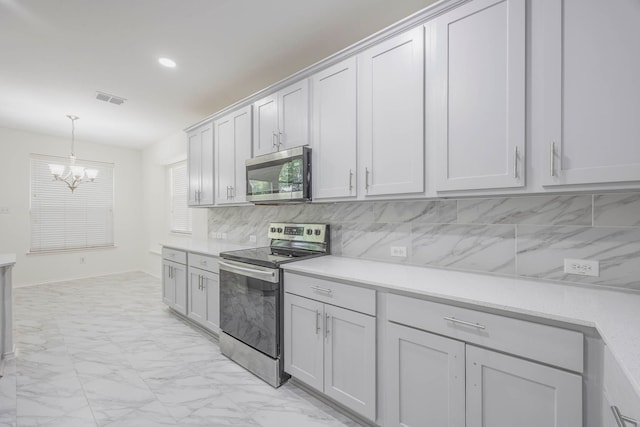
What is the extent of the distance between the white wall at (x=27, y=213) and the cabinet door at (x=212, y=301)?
420 cm

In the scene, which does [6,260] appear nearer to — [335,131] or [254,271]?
[254,271]

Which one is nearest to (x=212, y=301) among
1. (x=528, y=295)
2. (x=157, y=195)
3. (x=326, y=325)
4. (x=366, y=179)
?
(x=326, y=325)

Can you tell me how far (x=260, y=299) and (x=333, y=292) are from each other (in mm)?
670

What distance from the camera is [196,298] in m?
3.06

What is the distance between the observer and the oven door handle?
2.06 meters

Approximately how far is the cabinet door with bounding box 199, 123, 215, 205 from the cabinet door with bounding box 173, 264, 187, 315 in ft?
2.77

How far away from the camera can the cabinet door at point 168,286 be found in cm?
345

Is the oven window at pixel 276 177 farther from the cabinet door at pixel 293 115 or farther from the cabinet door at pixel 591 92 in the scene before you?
the cabinet door at pixel 591 92

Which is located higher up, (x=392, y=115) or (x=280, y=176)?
(x=392, y=115)

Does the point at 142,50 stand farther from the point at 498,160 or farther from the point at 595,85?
the point at 595,85

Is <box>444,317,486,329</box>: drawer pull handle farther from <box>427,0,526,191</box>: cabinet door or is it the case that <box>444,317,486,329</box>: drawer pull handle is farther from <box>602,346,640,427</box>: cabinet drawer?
<box>427,0,526,191</box>: cabinet door

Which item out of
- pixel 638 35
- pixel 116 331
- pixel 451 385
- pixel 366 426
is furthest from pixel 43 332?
pixel 638 35

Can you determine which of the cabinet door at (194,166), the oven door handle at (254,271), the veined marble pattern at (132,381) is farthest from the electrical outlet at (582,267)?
the cabinet door at (194,166)

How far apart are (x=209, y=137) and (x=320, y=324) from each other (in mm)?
2662
